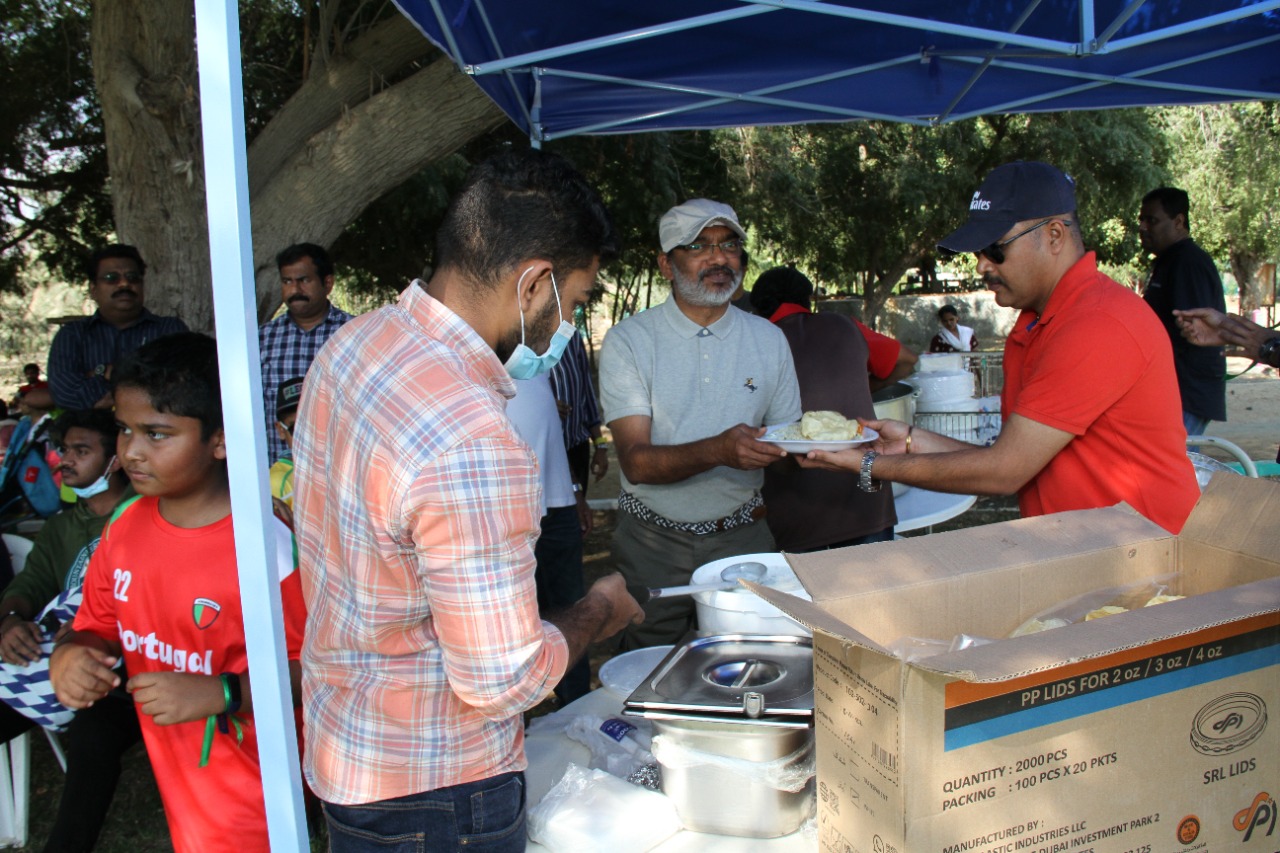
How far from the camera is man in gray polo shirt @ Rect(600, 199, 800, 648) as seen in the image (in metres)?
3.04

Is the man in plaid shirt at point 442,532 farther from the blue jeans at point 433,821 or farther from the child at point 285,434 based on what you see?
the child at point 285,434

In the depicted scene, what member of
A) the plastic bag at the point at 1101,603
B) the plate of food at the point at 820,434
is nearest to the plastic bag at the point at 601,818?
the plastic bag at the point at 1101,603

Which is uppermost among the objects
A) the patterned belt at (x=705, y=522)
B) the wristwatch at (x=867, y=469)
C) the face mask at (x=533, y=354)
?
the face mask at (x=533, y=354)

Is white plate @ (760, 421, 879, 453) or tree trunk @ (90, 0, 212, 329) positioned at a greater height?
tree trunk @ (90, 0, 212, 329)

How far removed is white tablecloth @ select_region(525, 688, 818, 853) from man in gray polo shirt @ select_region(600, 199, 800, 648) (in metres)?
0.99

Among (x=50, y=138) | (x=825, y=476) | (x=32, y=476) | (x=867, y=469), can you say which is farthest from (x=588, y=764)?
(x=50, y=138)

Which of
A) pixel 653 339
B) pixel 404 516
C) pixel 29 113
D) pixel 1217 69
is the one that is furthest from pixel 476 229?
pixel 29 113

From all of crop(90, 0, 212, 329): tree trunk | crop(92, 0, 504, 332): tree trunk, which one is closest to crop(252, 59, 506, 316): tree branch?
crop(92, 0, 504, 332): tree trunk

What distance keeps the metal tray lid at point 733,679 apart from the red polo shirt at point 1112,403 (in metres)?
0.85

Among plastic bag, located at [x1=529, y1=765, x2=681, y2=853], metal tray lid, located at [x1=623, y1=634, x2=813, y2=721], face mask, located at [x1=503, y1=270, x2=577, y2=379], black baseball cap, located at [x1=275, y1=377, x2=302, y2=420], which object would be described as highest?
face mask, located at [x1=503, y1=270, x2=577, y2=379]

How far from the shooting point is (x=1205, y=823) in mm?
1320

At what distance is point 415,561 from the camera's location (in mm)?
1245

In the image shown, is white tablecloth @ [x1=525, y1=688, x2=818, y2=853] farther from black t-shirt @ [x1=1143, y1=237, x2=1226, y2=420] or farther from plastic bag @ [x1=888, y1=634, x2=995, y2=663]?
black t-shirt @ [x1=1143, y1=237, x2=1226, y2=420]

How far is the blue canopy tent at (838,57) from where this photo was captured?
11.4 ft
